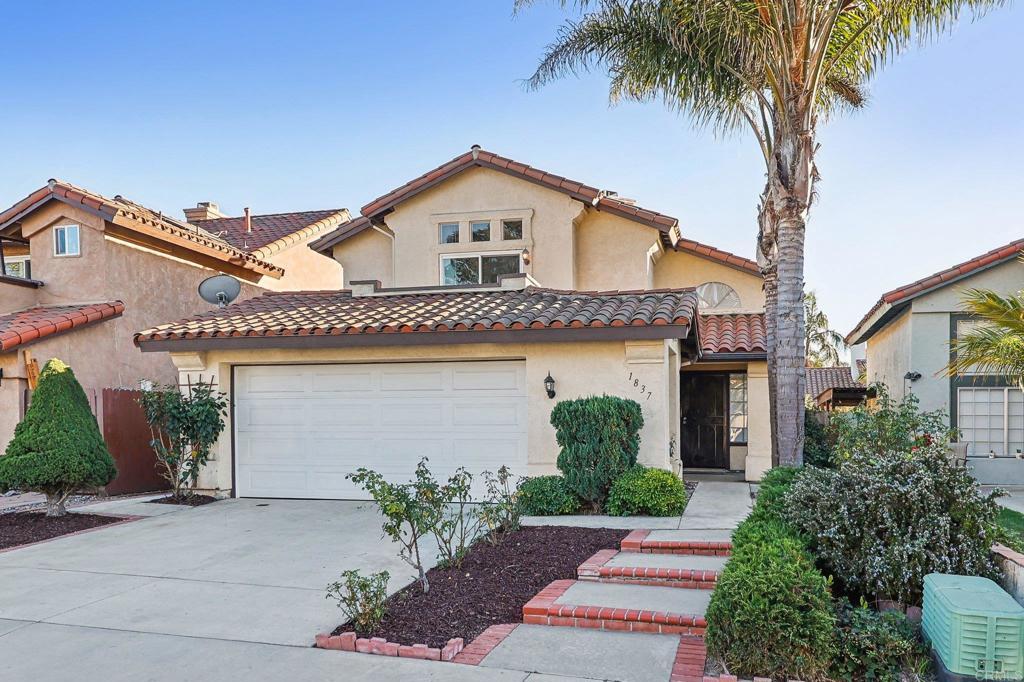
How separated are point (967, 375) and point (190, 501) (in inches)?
627

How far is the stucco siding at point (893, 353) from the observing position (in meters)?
17.6

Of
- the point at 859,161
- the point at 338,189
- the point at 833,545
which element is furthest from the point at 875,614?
the point at 338,189

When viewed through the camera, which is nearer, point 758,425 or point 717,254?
point 758,425

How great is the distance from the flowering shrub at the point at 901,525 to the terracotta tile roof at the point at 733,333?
8170 millimetres

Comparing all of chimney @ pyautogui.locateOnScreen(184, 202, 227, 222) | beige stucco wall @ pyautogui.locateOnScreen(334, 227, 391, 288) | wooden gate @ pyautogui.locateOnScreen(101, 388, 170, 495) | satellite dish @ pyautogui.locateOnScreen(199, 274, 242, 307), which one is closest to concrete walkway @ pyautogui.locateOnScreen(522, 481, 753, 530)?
wooden gate @ pyautogui.locateOnScreen(101, 388, 170, 495)

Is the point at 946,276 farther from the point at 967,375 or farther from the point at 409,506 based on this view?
the point at 409,506

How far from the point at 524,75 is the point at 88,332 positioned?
424 inches

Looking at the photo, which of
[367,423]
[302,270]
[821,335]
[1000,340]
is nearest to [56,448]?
[367,423]

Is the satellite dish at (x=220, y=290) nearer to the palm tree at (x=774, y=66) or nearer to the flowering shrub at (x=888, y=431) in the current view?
the palm tree at (x=774, y=66)

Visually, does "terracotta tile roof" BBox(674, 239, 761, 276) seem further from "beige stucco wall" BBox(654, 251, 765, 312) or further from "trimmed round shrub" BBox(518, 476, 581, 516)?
"trimmed round shrub" BBox(518, 476, 581, 516)

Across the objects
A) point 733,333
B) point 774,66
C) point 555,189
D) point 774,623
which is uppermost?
point 774,66

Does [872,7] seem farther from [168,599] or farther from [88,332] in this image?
[88,332]

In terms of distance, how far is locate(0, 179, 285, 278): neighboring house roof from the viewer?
16672 millimetres

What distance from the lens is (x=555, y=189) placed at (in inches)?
675
